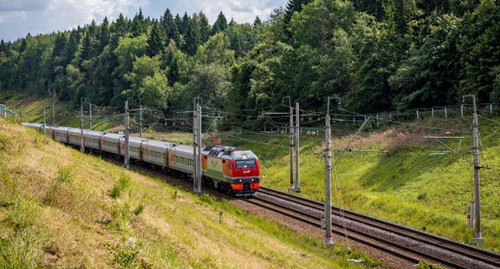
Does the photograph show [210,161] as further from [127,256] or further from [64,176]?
[127,256]

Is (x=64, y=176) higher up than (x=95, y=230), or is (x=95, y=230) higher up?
(x=64, y=176)

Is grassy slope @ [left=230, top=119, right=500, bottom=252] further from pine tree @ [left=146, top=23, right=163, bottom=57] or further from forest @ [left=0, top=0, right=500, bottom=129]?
pine tree @ [left=146, top=23, right=163, bottom=57]

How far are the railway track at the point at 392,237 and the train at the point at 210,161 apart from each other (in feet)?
5.47

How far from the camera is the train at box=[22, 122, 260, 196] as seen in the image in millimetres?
37781

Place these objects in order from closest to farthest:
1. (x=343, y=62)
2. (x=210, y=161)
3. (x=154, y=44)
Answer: (x=210, y=161)
(x=343, y=62)
(x=154, y=44)

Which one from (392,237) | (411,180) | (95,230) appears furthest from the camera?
(411,180)

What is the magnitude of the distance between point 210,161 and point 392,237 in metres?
18.1

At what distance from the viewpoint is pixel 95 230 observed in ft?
43.9

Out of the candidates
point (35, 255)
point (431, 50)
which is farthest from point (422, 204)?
point (35, 255)

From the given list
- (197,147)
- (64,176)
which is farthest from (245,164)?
(64,176)

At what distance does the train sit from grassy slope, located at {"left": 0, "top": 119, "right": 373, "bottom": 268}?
14.4 meters

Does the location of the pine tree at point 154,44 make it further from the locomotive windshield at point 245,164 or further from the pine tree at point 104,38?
the locomotive windshield at point 245,164

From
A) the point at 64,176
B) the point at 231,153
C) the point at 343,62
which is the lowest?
the point at 231,153

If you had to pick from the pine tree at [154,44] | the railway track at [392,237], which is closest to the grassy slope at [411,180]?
the railway track at [392,237]
